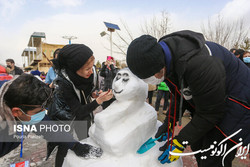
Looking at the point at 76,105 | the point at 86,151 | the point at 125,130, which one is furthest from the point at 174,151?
the point at 76,105

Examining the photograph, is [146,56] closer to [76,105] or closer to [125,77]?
[125,77]

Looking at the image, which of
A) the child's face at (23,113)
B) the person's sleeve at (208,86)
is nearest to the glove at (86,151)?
the child's face at (23,113)

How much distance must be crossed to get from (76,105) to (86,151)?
0.50 m

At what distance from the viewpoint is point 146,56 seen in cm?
103

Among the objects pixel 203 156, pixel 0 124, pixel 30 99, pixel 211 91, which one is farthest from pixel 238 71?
pixel 0 124

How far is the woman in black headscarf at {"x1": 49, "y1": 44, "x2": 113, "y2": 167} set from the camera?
1.72 metres

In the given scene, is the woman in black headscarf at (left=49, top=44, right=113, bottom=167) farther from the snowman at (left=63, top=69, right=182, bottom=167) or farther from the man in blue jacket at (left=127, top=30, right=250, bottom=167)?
the man in blue jacket at (left=127, top=30, right=250, bottom=167)

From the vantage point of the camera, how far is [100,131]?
1.50 meters

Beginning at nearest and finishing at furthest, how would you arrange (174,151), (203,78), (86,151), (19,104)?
(203,78)
(19,104)
(174,151)
(86,151)

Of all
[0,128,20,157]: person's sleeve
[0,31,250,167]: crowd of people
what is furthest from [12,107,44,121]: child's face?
[0,128,20,157]: person's sleeve

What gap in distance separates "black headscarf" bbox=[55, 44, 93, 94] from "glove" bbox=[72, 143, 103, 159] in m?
0.63

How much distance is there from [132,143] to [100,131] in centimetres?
32

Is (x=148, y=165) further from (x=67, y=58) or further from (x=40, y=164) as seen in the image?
(x=40, y=164)

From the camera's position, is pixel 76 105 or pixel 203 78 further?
pixel 76 105
